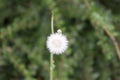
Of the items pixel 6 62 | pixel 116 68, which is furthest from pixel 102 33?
pixel 6 62

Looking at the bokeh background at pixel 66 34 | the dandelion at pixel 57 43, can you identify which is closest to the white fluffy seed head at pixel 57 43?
the dandelion at pixel 57 43

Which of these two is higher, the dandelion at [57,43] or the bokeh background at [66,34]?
the bokeh background at [66,34]

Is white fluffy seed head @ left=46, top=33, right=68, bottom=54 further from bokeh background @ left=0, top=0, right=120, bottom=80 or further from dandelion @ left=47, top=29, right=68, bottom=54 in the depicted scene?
bokeh background @ left=0, top=0, right=120, bottom=80

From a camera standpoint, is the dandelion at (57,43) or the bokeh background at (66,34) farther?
the bokeh background at (66,34)

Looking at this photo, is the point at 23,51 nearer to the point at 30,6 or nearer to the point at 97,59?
the point at 30,6

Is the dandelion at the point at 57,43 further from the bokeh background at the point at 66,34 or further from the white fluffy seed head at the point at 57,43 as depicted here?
the bokeh background at the point at 66,34

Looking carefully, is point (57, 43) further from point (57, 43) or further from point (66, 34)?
point (66, 34)

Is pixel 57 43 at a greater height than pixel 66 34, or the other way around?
pixel 66 34

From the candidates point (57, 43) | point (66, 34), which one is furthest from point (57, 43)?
point (66, 34)
